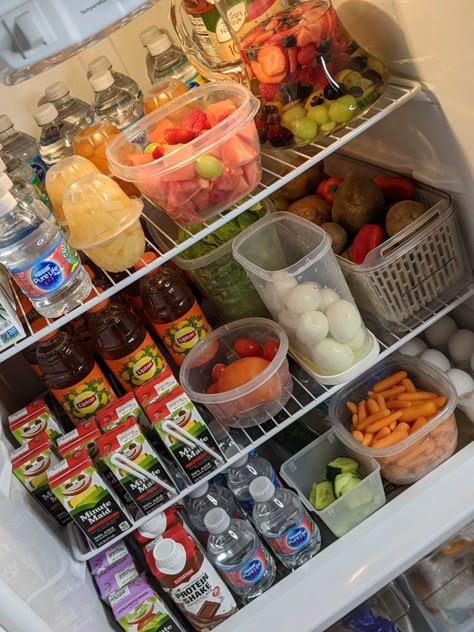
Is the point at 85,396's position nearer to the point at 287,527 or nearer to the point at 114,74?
the point at 287,527

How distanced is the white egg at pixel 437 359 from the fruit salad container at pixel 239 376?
35 cm

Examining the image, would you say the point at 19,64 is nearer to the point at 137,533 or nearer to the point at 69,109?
the point at 69,109

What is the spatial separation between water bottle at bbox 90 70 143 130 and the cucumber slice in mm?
844

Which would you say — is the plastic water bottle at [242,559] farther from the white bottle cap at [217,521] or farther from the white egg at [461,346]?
the white egg at [461,346]

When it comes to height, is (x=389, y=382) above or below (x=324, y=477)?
above

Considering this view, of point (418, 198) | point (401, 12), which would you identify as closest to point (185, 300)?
point (418, 198)

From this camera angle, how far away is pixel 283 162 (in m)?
1.28

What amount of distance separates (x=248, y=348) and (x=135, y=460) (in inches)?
13.5

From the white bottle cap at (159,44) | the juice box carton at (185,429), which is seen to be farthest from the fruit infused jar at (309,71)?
the juice box carton at (185,429)

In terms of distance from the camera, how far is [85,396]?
51.4 inches

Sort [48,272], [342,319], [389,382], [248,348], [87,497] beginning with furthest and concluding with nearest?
1. [389,382]
2. [248,348]
3. [342,319]
4. [87,497]
5. [48,272]

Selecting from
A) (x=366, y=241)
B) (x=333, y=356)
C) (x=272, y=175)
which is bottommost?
(x=333, y=356)

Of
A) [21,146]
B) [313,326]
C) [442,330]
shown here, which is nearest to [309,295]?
[313,326]

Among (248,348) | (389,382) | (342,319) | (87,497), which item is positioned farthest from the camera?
(389,382)
